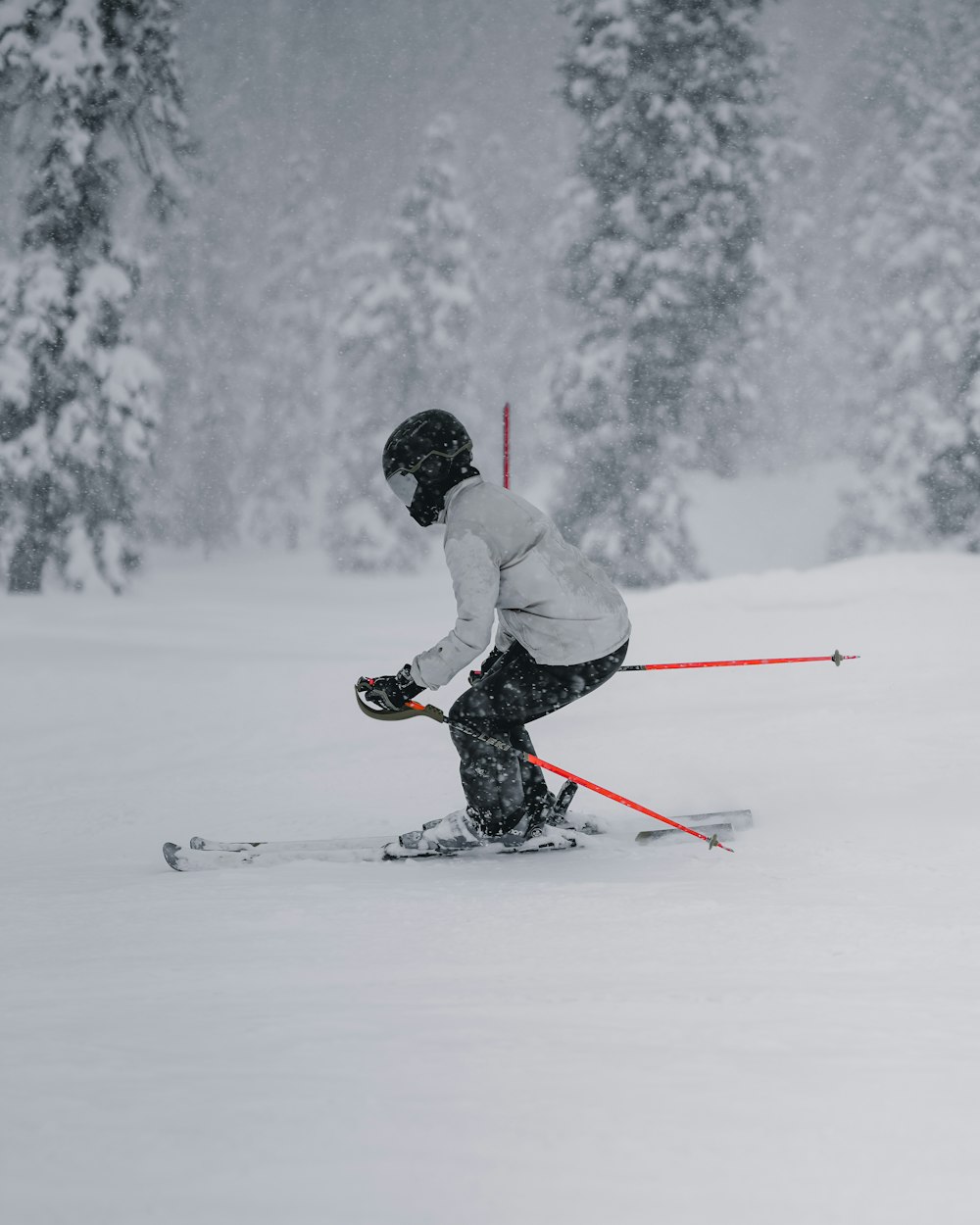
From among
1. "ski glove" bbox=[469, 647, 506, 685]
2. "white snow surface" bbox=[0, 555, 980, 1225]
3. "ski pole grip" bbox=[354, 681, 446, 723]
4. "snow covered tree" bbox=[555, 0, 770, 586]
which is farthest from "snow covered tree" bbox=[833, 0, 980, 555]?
"ski pole grip" bbox=[354, 681, 446, 723]

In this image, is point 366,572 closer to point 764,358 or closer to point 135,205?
point 764,358

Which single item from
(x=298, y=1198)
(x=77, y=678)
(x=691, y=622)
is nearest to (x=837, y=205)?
(x=691, y=622)

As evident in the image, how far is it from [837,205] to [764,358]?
612 inches

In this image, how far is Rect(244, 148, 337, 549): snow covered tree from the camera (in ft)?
116

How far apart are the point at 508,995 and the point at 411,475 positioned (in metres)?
2.11

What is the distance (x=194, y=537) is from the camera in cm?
3606

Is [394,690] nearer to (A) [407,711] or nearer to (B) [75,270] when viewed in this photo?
(A) [407,711]

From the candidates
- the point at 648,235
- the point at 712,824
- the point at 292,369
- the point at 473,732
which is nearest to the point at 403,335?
the point at 292,369

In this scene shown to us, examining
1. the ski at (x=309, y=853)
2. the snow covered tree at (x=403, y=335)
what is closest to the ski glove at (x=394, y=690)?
the ski at (x=309, y=853)

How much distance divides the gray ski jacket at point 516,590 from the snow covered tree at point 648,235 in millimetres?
16908

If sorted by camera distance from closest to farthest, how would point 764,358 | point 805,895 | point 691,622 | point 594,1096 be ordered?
1. point 594,1096
2. point 805,895
3. point 691,622
4. point 764,358

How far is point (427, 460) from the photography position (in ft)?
14.3

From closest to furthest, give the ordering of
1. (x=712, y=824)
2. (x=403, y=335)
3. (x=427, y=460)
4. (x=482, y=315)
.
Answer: (x=427, y=460) < (x=712, y=824) < (x=403, y=335) < (x=482, y=315)

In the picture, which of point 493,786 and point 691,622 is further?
point 691,622
